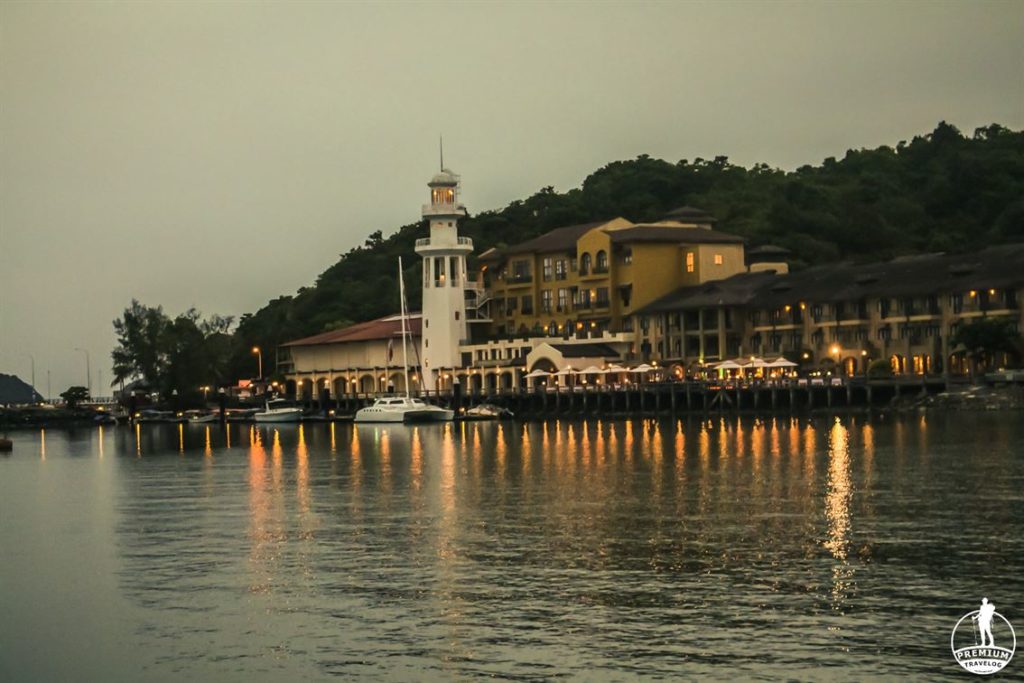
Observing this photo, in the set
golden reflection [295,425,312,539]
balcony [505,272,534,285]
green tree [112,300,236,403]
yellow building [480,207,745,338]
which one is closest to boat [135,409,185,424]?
green tree [112,300,236,403]

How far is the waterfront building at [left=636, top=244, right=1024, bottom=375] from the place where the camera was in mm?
105250

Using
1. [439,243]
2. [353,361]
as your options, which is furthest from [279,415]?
[439,243]

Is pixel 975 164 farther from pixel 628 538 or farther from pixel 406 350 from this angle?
pixel 628 538

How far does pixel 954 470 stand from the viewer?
5553 cm

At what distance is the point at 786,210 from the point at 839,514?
114 m

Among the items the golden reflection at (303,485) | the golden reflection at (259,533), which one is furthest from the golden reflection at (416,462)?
the golden reflection at (259,533)

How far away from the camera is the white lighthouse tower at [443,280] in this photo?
13688 cm

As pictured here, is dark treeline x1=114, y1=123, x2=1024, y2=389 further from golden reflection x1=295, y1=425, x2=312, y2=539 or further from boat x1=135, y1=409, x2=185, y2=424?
golden reflection x1=295, y1=425, x2=312, y2=539

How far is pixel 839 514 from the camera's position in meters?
43.6

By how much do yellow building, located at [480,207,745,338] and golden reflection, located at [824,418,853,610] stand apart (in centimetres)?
5906

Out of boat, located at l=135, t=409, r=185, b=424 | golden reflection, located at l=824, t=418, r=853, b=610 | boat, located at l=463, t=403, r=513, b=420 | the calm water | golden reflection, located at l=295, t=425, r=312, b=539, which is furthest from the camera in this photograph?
boat, located at l=135, t=409, r=185, b=424

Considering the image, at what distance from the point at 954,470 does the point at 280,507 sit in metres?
22.0
